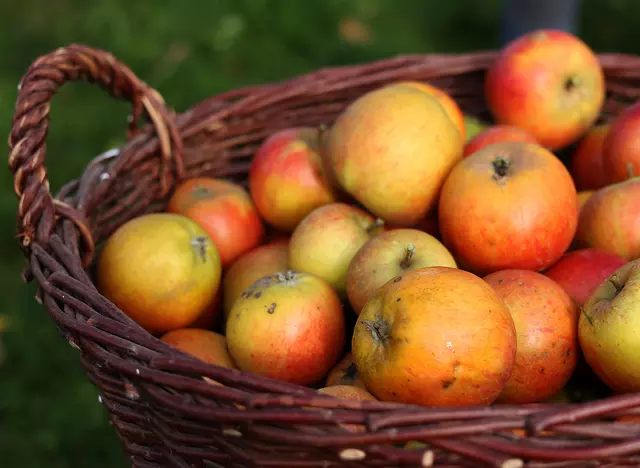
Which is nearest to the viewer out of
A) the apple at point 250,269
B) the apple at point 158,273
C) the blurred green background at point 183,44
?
the apple at point 158,273

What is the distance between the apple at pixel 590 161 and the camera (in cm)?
184

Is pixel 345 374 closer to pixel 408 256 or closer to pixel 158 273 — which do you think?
pixel 408 256

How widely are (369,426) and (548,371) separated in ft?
1.44

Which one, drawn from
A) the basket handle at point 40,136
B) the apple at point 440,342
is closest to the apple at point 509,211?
the apple at point 440,342

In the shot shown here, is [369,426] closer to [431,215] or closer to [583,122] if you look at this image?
[431,215]

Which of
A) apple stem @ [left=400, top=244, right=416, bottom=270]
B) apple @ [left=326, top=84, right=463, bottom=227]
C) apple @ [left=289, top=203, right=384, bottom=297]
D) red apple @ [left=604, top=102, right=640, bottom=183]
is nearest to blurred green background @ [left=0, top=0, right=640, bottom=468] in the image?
apple @ [left=289, top=203, right=384, bottom=297]

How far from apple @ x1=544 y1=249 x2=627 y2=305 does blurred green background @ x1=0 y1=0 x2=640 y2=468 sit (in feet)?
→ 5.50

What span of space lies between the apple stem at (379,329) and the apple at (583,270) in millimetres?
443

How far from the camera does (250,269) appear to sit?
1.58m

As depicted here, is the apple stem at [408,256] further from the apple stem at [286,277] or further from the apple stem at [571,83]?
the apple stem at [571,83]

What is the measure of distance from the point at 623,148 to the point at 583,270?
16.2 inches

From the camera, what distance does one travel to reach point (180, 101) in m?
3.17

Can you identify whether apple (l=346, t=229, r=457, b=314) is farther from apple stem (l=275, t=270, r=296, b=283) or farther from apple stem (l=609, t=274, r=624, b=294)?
apple stem (l=609, t=274, r=624, b=294)

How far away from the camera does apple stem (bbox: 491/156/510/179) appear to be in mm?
1396
